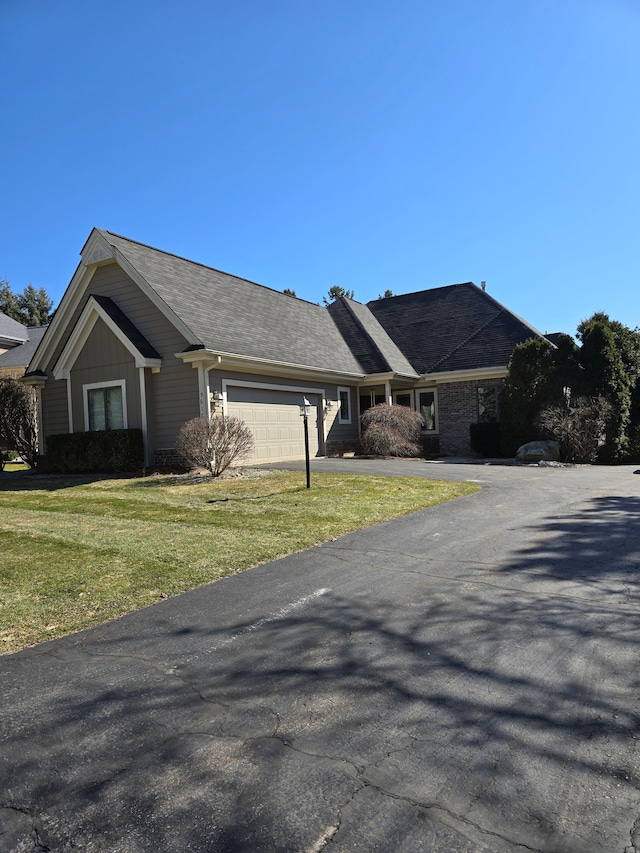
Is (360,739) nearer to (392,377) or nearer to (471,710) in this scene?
(471,710)

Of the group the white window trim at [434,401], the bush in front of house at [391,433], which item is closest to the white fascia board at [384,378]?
the white window trim at [434,401]

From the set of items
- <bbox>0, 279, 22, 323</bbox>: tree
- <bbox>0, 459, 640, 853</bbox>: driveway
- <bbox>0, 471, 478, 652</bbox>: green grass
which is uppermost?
<bbox>0, 279, 22, 323</bbox>: tree

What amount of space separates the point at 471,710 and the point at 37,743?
7.42ft

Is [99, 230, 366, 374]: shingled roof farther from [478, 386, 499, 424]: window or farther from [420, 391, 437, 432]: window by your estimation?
[478, 386, 499, 424]: window

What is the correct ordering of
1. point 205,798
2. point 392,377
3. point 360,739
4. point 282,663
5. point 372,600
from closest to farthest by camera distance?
point 205,798 → point 360,739 → point 282,663 → point 372,600 → point 392,377

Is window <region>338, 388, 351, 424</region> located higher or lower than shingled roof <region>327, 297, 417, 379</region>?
lower

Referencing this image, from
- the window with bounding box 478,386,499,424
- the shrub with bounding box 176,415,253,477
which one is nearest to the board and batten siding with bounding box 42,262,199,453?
the shrub with bounding box 176,415,253,477

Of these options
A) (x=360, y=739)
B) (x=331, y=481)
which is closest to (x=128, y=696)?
(x=360, y=739)

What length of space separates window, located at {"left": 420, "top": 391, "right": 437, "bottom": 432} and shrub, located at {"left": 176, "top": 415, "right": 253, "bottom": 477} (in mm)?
10238

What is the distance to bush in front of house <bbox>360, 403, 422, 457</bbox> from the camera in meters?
18.9

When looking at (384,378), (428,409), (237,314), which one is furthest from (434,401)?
(237,314)

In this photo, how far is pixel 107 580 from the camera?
5645 millimetres

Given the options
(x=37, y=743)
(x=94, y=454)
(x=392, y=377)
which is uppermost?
(x=392, y=377)

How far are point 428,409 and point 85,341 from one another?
510 inches
